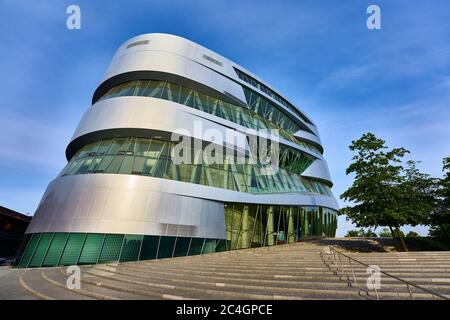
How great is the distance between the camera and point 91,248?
15094 millimetres

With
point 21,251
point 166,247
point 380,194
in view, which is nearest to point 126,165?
point 166,247

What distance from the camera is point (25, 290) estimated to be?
8.87m

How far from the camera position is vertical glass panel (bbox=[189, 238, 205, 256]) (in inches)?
712

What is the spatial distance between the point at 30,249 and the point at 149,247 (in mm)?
8007

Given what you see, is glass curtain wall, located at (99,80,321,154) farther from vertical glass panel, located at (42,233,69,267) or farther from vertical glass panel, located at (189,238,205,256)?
vertical glass panel, located at (42,233,69,267)

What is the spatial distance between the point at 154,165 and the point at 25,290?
11.3 meters

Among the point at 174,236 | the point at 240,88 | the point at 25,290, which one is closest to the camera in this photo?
the point at 25,290

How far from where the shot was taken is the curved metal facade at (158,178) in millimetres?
16547

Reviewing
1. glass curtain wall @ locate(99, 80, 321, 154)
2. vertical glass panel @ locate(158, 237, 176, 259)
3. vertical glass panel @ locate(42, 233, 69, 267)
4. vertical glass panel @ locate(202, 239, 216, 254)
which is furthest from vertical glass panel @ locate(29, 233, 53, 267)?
glass curtain wall @ locate(99, 80, 321, 154)

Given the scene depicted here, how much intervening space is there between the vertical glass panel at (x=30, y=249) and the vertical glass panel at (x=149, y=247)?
23.7ft

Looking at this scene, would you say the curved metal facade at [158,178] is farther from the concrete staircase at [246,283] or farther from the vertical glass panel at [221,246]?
the concrete staircase at [246,283]

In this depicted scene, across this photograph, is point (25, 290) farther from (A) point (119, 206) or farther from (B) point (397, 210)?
(B) point (397, 210)
